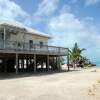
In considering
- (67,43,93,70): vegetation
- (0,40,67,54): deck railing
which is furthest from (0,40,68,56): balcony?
(67,43,93,70): vegetation

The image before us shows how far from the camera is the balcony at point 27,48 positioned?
2746 cm

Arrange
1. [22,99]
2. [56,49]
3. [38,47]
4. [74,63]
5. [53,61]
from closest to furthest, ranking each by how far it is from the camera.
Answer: [22,99] → [38,47] → [56,49] → [53,61] → [74,63]

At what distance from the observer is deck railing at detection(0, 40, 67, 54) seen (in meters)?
27.5

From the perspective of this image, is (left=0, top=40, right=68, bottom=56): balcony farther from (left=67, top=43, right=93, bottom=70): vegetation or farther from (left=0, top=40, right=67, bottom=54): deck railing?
(left=67, top=43, right=93, bottom=70): vegetation

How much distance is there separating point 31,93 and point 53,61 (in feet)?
83.6

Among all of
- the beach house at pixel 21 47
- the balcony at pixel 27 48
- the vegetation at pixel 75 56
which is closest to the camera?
the balcony at pixel 27 48

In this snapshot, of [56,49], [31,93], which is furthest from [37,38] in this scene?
[31,93]

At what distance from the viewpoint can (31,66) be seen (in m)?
41.1

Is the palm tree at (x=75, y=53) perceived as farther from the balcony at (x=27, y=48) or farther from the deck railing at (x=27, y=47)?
the deck railing at (x=27, y=47)

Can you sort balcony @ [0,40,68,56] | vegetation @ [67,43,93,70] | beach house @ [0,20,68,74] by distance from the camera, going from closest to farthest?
balcony @ [0,40,68,56] < beach house @ [0,20,68,74] < vegetation @ [67,43,93,70]

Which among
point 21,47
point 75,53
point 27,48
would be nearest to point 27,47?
point 27,48

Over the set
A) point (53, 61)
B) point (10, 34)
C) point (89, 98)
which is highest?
point (10, 34)

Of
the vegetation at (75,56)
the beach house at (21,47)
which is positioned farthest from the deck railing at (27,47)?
the vegetation at (75,56)

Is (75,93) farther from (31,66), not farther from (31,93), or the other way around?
(31,66)
